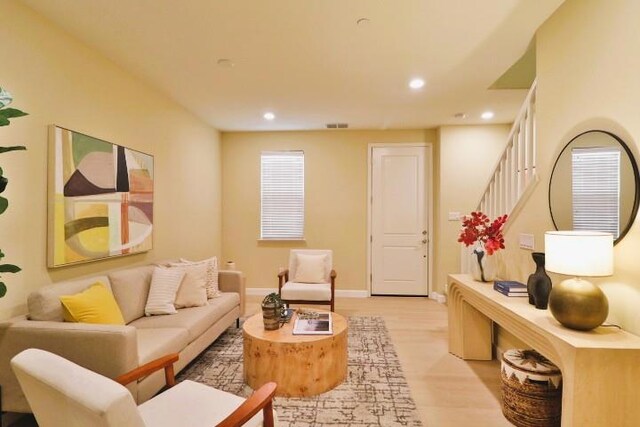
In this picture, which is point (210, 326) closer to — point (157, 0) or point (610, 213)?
point (157, 0)

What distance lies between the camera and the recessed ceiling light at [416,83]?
3.33 m

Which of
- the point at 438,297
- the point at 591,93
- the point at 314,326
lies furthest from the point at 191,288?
the point at 438,297

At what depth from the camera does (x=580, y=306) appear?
1654 mm

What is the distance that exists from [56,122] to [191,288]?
1680 millimetres

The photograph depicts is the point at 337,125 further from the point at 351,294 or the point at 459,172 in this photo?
the point at 351,294

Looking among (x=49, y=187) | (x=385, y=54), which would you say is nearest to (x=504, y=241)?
(x=385, y=54)

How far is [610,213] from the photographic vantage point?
1.83 metres

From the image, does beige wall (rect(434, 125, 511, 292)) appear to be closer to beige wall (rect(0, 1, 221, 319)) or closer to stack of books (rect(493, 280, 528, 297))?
stack of books (rect(493, 280, 528, 297))

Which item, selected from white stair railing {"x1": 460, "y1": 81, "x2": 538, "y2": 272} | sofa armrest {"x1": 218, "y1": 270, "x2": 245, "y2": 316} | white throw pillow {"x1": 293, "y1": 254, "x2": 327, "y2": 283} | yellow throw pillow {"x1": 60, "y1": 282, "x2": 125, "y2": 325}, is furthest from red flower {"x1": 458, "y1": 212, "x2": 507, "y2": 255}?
yellow throw pillow {"x1": 60, "y1": 282, "x2": 125, "y2": 325}

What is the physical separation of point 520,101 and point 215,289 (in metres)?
4.09

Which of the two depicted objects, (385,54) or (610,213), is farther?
(385,54)

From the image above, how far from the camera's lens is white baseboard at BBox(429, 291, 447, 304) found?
4.99 meters

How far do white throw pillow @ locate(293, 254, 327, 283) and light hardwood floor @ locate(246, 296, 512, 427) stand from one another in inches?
25.0

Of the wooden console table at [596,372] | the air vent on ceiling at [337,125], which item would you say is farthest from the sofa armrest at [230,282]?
the wooden console table at [596,372]
